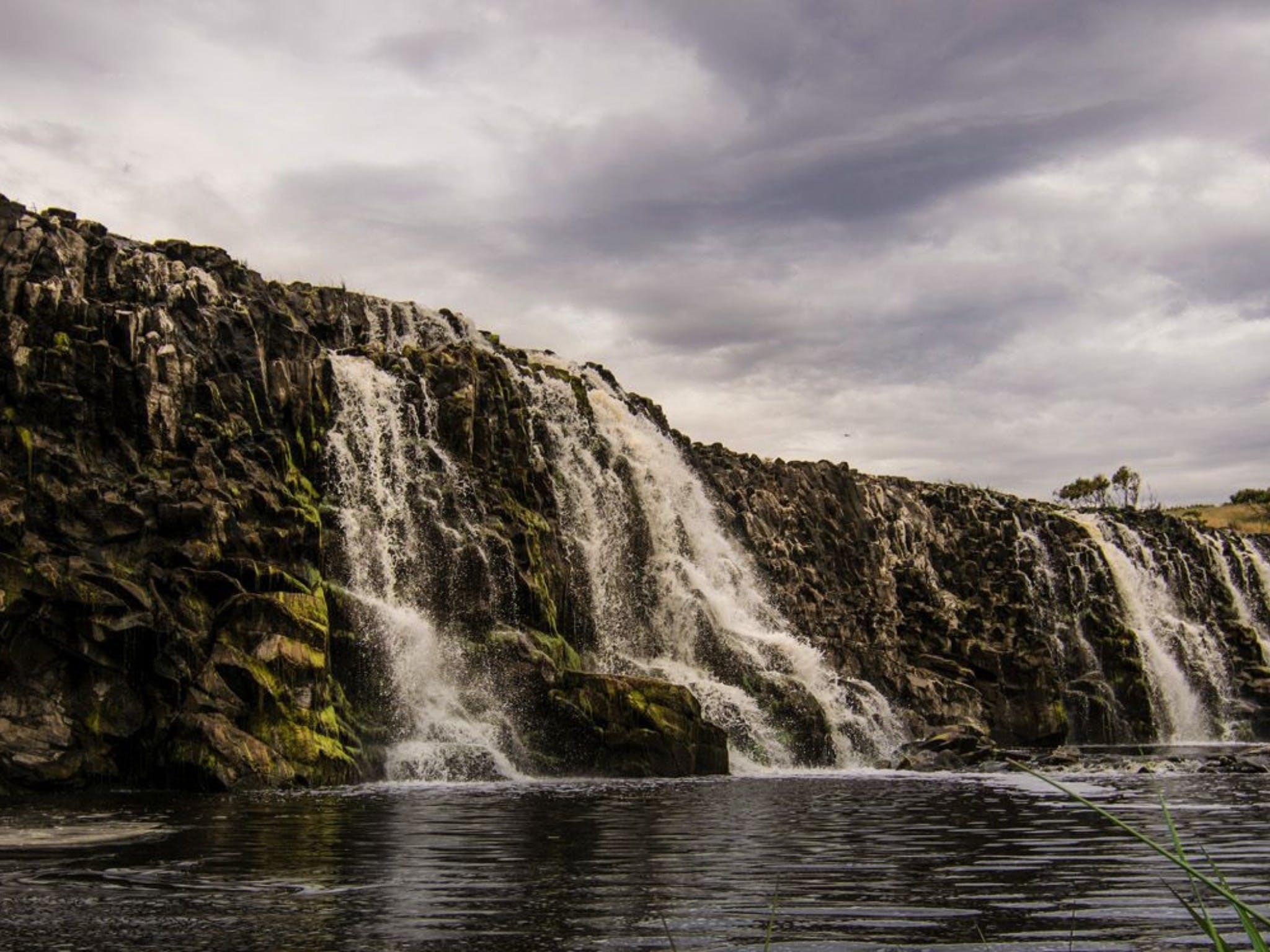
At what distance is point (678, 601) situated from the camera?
5144 centimetres

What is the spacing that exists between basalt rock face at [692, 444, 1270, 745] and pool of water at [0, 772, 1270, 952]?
120 ft

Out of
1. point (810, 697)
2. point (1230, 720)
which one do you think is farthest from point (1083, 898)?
point (1230, 720)

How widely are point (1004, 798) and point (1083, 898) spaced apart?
1513cm

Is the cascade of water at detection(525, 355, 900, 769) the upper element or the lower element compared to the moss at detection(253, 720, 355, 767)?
upper

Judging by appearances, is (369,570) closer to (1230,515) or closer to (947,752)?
(947,752)

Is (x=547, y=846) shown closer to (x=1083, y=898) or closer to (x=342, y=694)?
(x=1083, y=898)

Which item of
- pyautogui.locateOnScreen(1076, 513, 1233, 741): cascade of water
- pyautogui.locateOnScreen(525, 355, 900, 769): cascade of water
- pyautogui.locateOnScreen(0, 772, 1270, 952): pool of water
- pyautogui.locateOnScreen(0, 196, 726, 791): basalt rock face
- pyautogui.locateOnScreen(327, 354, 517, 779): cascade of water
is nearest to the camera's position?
pyautogui.locateOnScreen(0, 772, 1270, 952): pool of water

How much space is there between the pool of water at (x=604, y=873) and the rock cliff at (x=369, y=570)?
5208 mm

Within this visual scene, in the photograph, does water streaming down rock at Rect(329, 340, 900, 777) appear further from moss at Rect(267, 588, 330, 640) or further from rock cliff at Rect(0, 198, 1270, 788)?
moss at Rect(267, 588, 330, 640)

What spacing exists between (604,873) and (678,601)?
36.2 meters

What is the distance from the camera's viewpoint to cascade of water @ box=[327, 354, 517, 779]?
120 feet

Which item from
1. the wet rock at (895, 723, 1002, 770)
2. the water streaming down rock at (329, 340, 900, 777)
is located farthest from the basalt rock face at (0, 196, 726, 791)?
the wet rock at (895, 723, 1002, 770)

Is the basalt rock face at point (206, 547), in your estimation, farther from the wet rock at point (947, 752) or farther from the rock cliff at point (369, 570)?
the wet rock at point (947, 752)

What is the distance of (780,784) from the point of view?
3378 centimetres
